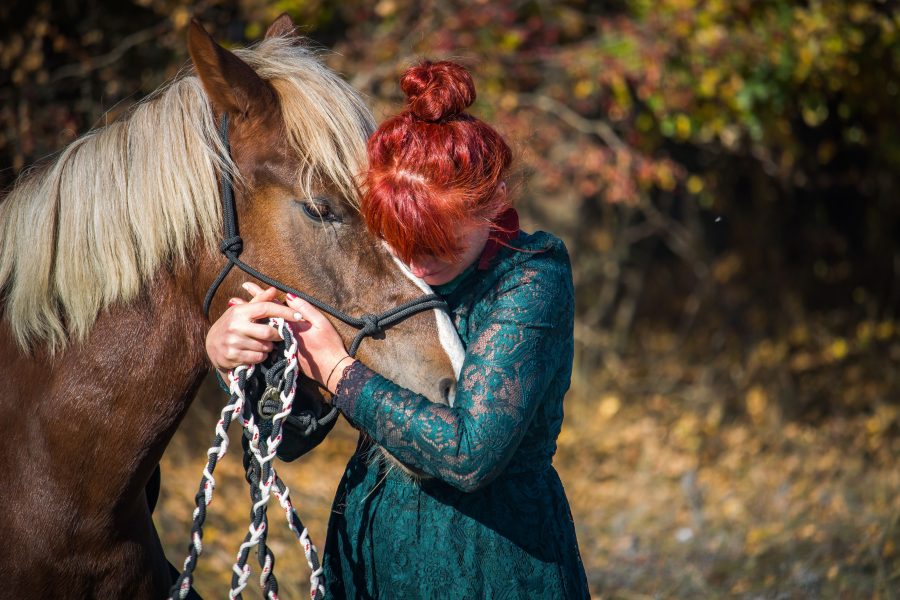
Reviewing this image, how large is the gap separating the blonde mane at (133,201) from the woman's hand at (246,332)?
0.22m

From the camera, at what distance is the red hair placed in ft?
5.08

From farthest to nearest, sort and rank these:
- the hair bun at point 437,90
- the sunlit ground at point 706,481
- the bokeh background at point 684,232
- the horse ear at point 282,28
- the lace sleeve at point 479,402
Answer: the bokeh background at point 684,232, the sunlit ground at point 706,481, the horse ear at point 282,28, the hair bun at point 437,90, the lace sleeve at point 479,402

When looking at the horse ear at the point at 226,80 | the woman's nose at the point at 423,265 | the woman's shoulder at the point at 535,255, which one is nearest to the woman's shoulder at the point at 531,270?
the woman's shoulder at the point at 535,255

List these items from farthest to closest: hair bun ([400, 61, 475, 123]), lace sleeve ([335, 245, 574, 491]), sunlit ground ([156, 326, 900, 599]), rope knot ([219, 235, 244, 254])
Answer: sunlit ground ([156, 326, 900, 599]), rope knot ([219, 235, 244, 254]), hair bun ([400, 61, 475, 123]), lace sleeve ([335, 245, 574, 491])

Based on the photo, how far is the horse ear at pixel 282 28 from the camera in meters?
2.19

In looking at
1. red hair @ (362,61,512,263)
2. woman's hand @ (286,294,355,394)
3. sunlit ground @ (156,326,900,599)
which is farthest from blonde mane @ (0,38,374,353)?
sunlit ground @ (156,326,900,599)

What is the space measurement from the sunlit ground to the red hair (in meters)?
2.27

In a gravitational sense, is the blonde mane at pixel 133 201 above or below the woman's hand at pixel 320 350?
above

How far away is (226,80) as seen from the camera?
1.72 meters

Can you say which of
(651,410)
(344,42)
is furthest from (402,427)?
(651,410)

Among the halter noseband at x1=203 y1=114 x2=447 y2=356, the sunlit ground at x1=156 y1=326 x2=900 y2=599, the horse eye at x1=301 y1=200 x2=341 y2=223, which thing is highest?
the horse eye at x1=301 y1=200 x2=341 y2=223

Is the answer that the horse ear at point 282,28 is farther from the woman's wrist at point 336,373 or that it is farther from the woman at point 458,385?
the woman's wrist at point 336,373

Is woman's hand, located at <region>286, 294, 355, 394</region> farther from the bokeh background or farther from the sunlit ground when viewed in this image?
the sunlit ground

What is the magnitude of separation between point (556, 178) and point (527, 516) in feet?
14.8
